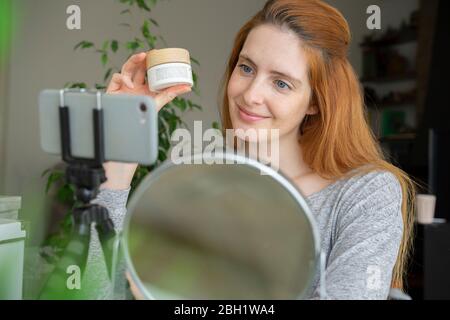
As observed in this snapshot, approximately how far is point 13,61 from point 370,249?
190 centimetres

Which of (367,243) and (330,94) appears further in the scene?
(330,94)

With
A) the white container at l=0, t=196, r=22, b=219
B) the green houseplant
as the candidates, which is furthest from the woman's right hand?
the green houseplant

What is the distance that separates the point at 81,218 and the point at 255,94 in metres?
0.42

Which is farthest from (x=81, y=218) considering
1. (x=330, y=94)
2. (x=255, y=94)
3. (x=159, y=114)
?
(x=159, y=114)

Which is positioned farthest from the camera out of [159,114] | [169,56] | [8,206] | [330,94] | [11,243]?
[159,114]

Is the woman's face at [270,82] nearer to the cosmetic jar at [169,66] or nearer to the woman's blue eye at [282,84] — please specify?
the woman's blue eye at [282,84]

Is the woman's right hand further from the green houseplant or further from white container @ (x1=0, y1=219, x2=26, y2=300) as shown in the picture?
the green houseplant

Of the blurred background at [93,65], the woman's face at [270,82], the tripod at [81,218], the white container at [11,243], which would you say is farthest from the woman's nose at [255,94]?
the blurred background at [93,65]

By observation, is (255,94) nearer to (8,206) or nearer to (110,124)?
(110,124)

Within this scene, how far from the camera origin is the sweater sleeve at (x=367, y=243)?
0.61 meters

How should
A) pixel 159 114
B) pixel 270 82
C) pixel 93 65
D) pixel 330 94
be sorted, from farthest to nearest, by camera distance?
pixel 93 65 → pixel 159 114 → pixel 330 94 → pixel 270 82

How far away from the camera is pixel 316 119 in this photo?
98 centimetres

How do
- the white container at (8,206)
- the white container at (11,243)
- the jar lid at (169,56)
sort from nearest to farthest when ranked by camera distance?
1. the jar lid at (169,56)
2. the white container at (11,243)
3. the white container at (8,206)

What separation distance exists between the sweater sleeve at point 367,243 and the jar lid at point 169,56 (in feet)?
1.12
